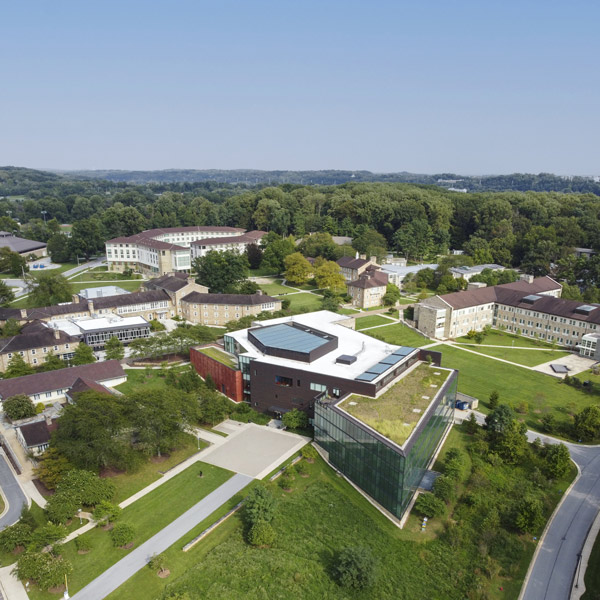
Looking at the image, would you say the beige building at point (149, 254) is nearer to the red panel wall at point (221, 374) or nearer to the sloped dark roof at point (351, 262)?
the sloped dark roof at point (351, 262)

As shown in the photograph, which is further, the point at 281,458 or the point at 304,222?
the point at 304,222

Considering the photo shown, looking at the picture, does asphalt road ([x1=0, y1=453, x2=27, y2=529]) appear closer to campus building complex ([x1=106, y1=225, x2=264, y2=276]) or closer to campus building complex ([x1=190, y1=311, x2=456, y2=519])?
campus building complex ([x1=190, y1=311, x2=456, y2=519])

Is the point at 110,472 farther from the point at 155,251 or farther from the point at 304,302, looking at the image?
the point at 155,251

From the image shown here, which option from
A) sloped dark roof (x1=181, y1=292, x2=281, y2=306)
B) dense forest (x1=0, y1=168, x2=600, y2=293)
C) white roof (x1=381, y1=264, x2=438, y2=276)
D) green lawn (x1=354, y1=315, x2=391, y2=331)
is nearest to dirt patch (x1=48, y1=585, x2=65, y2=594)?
sloped dark roof (x1=181, y1=292, x2=281, y2=306)

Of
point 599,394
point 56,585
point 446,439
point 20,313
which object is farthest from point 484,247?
point 56,585

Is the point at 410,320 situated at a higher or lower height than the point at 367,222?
lower

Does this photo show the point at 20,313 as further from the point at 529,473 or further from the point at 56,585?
the point at 529,473

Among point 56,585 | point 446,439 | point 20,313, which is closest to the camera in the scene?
point 56,585

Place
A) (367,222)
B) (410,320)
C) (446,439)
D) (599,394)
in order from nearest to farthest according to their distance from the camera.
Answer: (446,439), (599,394), (410,320), (367,222)
